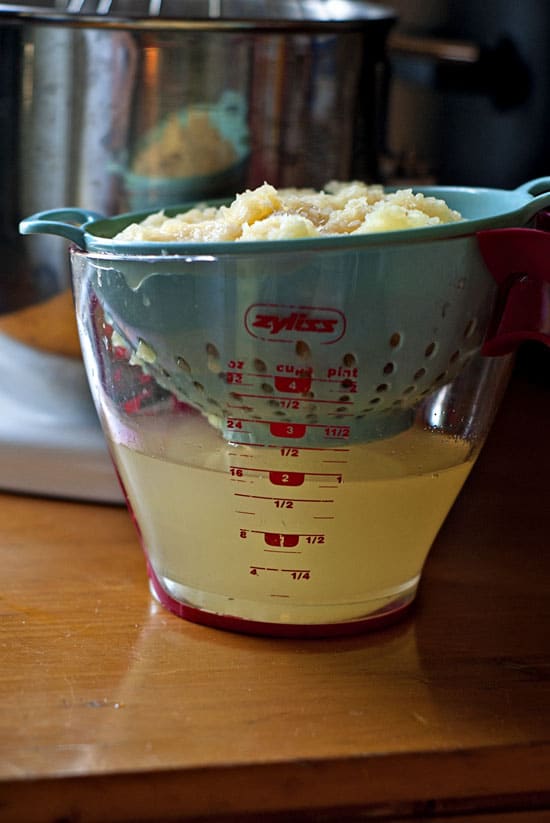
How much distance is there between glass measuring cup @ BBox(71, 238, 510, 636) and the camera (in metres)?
0.50

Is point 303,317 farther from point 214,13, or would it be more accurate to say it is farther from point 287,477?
point 214,13

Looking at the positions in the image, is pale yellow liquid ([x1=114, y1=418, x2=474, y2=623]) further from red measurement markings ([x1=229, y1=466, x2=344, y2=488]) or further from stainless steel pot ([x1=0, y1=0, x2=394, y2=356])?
stainless steel pot ([x1=0, y1=0, x2=394, y2=356])

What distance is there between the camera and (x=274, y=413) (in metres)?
0.53

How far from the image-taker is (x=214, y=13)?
96 centimetres

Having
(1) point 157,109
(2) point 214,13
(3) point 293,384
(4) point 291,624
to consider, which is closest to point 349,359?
(3) point 293,384

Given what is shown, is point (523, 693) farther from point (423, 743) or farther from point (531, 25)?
point (531, 25)

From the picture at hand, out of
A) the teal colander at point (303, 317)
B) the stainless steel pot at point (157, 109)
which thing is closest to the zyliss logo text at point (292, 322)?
the teal colander at point (303, 317)

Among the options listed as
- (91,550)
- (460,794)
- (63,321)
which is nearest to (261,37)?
(63,321)

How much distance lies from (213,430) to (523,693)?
0.20 meters

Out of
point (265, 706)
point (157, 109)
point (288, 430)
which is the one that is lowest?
point (265, 706)

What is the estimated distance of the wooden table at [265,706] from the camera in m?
0.48

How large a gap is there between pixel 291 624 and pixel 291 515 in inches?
2.7

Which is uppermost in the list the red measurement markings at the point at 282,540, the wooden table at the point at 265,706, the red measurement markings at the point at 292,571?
the red measurement markings at the point at 282,540

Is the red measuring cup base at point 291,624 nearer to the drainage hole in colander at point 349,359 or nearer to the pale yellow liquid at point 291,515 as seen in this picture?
the pale yellow liquid at point 291,515
